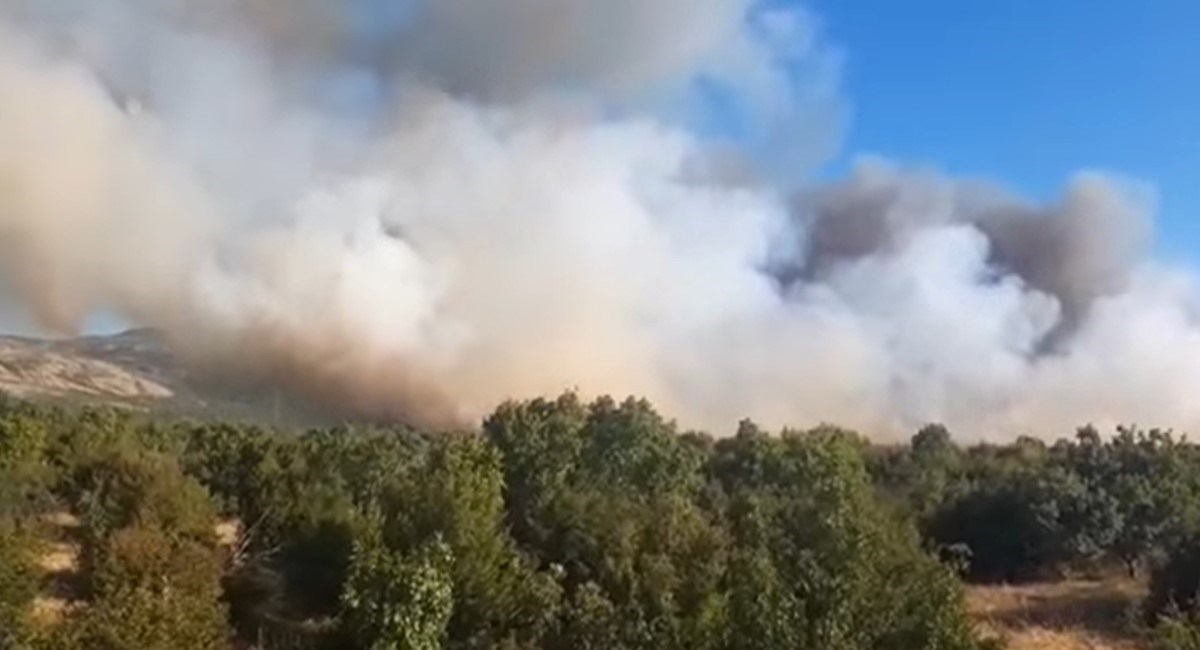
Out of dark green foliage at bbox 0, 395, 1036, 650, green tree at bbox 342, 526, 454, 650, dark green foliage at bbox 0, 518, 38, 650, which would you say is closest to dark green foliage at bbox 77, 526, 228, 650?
dark green foliage at bbox 0, 395, 1036, 650

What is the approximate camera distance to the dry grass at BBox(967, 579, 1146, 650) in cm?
4353

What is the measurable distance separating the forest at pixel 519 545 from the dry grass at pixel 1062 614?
1.01m

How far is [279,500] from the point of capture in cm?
5188

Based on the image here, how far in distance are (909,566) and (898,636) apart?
1731mm

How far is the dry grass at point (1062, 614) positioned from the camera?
1714 inches

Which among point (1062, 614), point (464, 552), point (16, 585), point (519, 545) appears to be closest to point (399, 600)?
point (464, 552)

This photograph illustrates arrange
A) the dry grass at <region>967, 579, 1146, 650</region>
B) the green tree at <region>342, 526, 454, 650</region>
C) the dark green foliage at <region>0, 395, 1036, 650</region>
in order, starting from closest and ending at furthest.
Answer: the dark green foliage at <region>0, 395, 1036, 650</region> < the green tree at <region>342, 526, 454, 650</region> < the dry grass at <region>967, 579, 1146, 650</region>

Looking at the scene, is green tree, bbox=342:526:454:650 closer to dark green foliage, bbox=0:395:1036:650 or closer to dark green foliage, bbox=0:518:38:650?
dark green foliage, bbox=0:395:1036:650

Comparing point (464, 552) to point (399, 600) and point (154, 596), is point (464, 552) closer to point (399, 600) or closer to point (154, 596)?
point (399, 600)

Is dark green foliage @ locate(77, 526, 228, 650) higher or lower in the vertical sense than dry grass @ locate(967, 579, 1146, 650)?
lower

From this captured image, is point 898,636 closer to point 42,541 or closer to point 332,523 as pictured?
point 332,523

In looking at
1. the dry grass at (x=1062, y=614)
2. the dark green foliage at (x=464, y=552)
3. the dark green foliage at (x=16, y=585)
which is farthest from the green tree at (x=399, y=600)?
the dry grass at (x=1062, y=614)

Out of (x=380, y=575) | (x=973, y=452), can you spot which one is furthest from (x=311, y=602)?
(x=973, y=452)

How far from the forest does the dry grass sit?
1.01 metres
